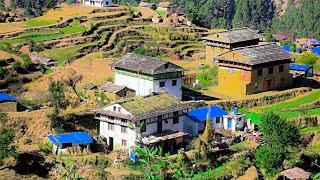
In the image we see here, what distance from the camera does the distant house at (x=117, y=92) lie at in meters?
30.0

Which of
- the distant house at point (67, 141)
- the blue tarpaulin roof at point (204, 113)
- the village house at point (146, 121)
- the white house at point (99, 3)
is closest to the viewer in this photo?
the distant house at point (67, 141)

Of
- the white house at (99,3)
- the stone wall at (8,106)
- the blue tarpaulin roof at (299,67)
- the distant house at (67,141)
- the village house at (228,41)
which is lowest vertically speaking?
the distant house at (67,141)

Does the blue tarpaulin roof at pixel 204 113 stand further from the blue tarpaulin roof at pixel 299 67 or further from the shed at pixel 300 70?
the blue tarpaulin roof at pixel 299 67

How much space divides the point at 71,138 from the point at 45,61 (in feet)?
50.6

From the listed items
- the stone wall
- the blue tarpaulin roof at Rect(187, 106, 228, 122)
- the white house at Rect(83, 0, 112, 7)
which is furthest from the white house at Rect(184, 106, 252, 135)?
the white house at Rect(83, 0, 112, 7)

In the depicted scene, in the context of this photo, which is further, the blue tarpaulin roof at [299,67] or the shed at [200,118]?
the blue tarpaulin roof at [299,67]

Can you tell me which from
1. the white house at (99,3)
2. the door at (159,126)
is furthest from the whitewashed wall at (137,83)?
the white house at (99,3)

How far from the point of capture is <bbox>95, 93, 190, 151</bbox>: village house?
25.8m

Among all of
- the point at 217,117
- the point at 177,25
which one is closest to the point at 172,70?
the point at 217,117

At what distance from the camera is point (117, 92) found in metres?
29.9

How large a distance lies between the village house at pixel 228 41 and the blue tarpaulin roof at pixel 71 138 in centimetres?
1464

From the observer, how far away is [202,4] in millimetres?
87062

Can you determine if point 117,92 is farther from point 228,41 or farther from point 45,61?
point 45,61

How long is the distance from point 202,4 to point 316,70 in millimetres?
49421
